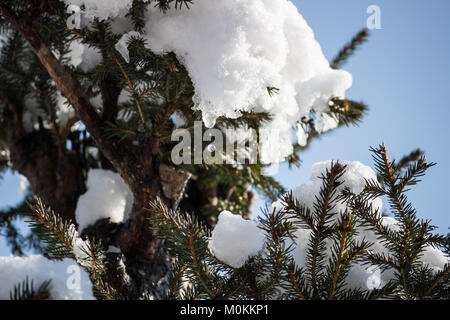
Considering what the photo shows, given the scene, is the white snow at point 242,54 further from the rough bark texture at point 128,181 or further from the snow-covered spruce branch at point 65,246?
the snow-covered spruce branch at point 65,246

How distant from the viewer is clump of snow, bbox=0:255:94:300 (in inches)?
25.5

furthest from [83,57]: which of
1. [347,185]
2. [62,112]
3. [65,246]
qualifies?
[347,185]

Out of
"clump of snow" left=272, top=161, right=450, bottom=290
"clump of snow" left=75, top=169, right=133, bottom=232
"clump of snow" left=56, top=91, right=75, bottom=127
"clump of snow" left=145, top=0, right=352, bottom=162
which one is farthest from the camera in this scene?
"clump of snow" left=56, top=91, right=75, bottom=127

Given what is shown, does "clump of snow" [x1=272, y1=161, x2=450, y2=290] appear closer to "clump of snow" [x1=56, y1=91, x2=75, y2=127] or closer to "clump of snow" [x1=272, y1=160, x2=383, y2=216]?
"clump of snow" [x1=272, y1=160, x2=383, y2=216]

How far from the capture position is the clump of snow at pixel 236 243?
2.79 feet

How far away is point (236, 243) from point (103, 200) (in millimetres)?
931

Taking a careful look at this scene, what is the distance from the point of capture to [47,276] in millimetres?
669

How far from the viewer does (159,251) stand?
1408 millimetres

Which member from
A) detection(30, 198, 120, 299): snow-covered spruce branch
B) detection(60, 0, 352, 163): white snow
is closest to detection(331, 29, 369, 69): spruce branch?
detection(60, 0, 352, 163): white snow

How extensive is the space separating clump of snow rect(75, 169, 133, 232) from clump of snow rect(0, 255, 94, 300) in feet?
2.56

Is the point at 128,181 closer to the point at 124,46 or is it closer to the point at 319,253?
the point at 124,46

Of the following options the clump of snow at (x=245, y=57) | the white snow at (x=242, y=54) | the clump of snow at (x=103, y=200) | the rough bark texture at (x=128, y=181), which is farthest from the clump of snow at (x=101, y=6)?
the clump of snow at (x=103, y=200)

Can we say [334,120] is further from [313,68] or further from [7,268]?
[7,268]
